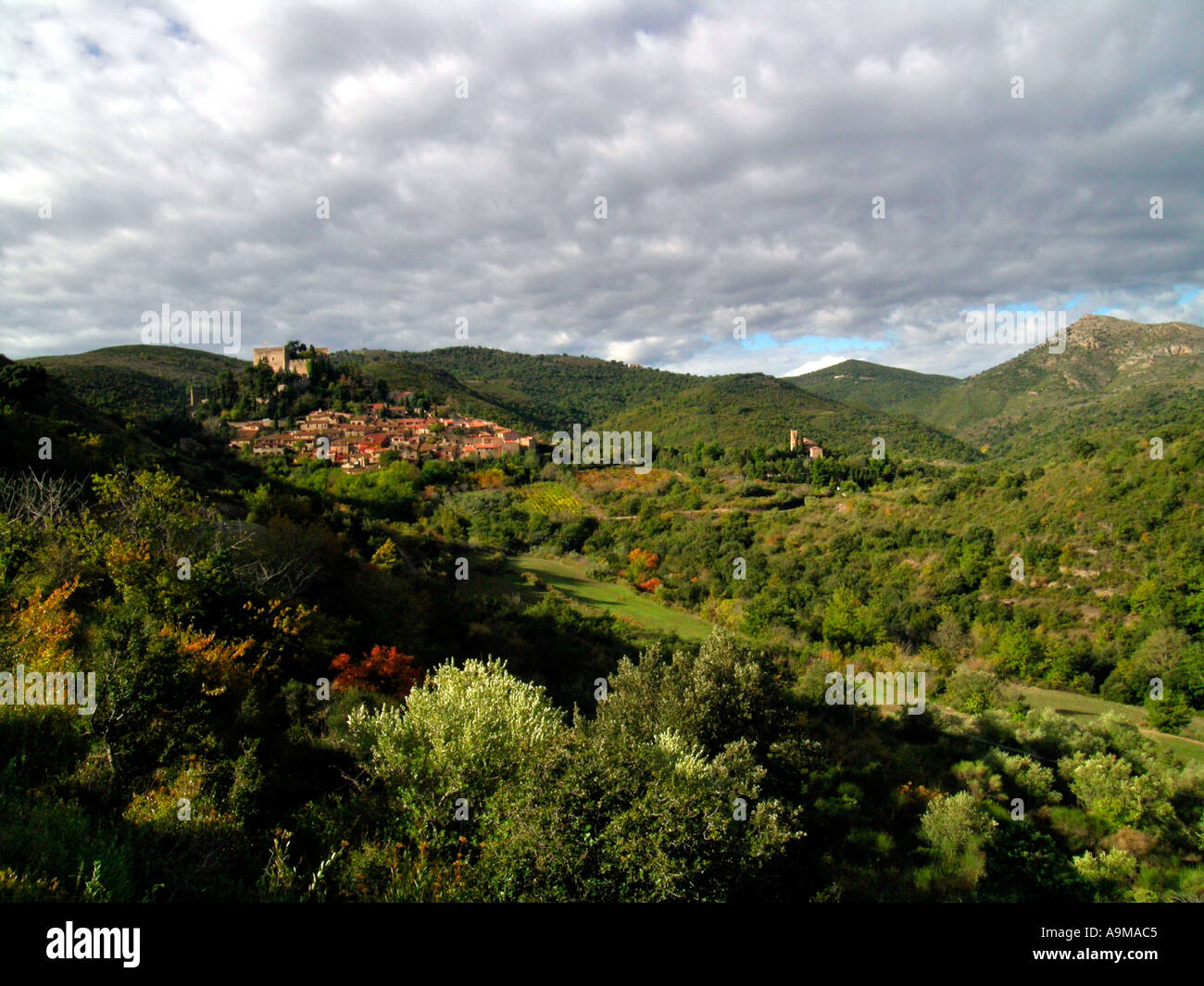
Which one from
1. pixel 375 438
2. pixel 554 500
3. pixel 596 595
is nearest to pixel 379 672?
pixel 596 595

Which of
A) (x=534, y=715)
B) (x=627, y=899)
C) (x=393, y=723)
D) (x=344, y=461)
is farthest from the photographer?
(x=344, y=461)

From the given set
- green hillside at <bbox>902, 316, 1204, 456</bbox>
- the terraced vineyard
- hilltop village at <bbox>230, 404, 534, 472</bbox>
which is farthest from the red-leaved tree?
green hillside at <bbox>902, 316, 1204, 456</bbox>

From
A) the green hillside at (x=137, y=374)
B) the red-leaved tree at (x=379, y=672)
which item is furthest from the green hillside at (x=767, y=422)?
the red-leaved tree at (x=379, y=672)

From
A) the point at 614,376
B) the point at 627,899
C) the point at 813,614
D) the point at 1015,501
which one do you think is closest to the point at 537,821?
the point at 627,899

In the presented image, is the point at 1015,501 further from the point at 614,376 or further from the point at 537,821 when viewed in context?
the point at 614,376

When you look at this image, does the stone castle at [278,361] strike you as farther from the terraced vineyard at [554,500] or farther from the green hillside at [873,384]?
the green hillside at [873,384]

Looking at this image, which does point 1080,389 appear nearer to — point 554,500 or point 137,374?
point 554,500
